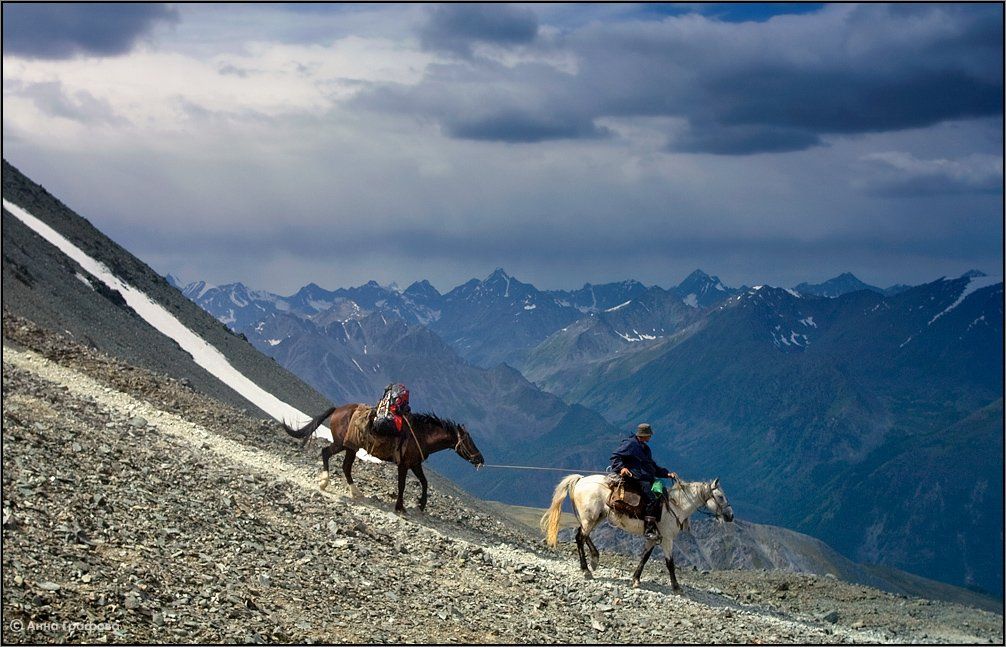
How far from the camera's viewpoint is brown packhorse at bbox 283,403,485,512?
2873 cm

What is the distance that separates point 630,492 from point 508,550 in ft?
13.7

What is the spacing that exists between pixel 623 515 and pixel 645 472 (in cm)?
124

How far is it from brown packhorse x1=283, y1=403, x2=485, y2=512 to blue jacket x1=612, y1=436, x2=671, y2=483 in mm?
4137

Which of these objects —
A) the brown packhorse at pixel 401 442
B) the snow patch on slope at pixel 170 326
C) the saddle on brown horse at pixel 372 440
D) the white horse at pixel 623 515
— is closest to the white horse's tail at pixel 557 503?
the white horse at pixel 623 515

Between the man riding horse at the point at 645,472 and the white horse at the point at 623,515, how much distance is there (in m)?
0.25

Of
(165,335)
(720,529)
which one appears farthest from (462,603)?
(720,529)

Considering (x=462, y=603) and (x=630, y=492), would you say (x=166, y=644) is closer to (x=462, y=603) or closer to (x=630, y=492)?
(x=462, y=603)

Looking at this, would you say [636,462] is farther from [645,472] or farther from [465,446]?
[465,446]

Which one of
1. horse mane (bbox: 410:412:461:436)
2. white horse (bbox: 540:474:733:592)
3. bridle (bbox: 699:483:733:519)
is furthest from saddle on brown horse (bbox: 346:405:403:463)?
bridle (bbox: 699:483:733:519)

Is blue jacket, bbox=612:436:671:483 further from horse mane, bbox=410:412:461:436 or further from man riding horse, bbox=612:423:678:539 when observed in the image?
horse mane, bbox=410:412:461:436

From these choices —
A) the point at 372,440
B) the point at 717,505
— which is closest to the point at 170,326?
the point at 372,440

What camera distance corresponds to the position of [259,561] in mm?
21812

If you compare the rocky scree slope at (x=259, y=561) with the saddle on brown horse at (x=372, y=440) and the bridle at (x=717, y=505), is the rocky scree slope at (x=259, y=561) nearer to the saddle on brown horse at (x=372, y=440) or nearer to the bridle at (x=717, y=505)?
the saddle on brown horse at (x=372, y=440)

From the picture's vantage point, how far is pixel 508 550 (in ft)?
93.8
